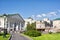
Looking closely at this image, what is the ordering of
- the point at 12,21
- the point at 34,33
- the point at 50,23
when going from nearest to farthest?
the point at 34,33
the point at 12,21
the point at 50,23

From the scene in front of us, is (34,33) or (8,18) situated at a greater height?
(8,18)

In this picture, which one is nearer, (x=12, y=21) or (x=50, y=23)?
(x=12, y=21)

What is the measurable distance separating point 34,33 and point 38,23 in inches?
2445

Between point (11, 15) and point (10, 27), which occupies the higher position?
point (11, 15)

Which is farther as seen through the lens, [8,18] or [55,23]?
[55,23]

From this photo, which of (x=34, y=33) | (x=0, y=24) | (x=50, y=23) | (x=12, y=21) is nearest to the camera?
(x=34, y=33)

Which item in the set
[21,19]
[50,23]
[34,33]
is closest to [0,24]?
[21,19]

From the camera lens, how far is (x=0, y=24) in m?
101

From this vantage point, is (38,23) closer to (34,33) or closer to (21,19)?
(21,19)

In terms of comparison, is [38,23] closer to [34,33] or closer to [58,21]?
[58,21]

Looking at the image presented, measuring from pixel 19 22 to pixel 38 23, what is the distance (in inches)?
457

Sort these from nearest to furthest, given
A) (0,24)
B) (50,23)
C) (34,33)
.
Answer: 1. (34,33)
2. (0,24)
3. (50,23)

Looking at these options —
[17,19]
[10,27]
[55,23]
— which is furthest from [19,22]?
[55,23]

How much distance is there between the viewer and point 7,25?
10419 cm
